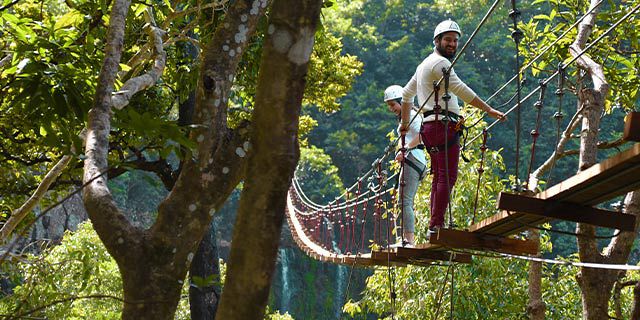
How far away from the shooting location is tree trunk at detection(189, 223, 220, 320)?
566 centimetres

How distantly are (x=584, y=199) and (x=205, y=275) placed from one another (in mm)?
3574

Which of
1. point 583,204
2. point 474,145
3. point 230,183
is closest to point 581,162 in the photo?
point 583,204

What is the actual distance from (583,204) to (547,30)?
193cm

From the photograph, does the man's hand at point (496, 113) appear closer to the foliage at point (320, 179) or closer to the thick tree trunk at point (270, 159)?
the thick tree trunk at point (270, 159)

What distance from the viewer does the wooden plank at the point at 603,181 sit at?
2139 millimetres

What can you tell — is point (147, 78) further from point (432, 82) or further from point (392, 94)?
point (392, 94)

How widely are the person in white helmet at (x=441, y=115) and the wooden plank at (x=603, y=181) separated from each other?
0.76 metres

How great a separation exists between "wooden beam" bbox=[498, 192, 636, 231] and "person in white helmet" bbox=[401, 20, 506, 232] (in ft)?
2.28

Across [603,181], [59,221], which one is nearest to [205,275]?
[603,181]

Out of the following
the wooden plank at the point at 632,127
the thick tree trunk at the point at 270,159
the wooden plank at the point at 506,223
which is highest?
the wooden plank at the point at 506,223

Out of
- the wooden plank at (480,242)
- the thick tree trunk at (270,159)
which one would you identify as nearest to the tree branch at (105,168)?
the thick tree trunk at (270,159)

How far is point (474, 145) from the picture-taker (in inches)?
300

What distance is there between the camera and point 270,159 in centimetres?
159

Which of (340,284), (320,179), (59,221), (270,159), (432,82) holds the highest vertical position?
(320,179)
